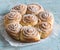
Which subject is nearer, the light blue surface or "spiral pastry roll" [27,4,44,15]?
the light blue surface

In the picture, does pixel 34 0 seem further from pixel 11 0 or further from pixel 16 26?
pixel 16 26

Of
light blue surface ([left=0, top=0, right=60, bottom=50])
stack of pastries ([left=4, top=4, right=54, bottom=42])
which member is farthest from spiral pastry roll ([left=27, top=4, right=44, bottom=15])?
light blue surface ([left=0, top=0, right=60, bottom=50])

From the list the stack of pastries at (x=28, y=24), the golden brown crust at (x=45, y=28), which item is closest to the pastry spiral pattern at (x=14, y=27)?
the stack of pastries at (x=28, y=24)

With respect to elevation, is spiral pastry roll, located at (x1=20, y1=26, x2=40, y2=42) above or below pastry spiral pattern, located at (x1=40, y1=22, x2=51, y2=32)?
below

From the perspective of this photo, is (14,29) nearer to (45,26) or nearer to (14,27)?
(14,27)

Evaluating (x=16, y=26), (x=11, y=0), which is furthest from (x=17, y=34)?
(x=11, y=0)

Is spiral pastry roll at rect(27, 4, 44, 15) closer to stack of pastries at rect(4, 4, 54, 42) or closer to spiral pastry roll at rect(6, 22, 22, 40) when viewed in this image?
stack of pastries at rect(4, 4, 54, 42)
